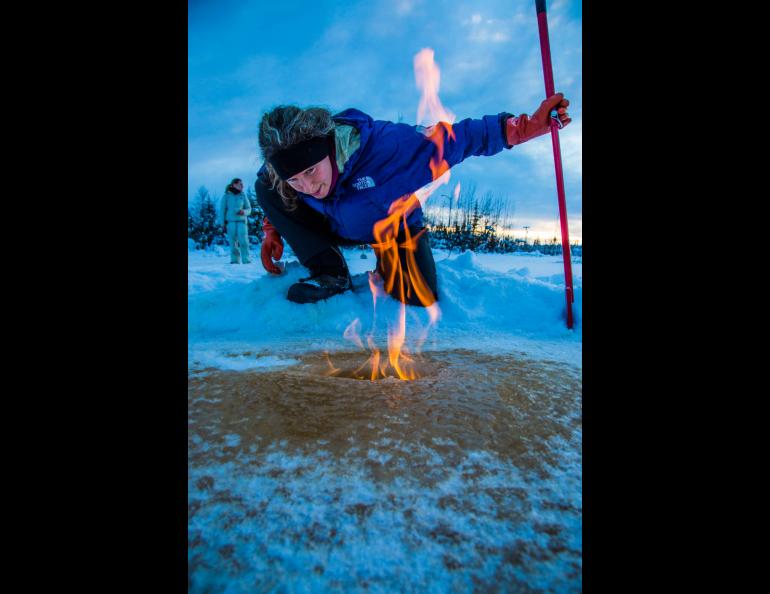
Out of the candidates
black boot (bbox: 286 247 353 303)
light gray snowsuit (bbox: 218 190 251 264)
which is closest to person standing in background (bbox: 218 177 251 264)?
light gray snowsuit (bbox: 218 190 251 264)

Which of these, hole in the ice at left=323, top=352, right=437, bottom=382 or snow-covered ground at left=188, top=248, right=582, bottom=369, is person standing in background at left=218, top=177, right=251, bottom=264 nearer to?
snow-covered ground at left=188, top=248, right=582, bottom=369

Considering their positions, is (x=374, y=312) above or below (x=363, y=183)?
below

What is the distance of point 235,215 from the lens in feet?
23.2

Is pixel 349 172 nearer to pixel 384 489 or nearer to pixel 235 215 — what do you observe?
pixel 384 489

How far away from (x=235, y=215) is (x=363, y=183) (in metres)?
5.44

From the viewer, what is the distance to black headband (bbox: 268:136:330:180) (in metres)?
2.31

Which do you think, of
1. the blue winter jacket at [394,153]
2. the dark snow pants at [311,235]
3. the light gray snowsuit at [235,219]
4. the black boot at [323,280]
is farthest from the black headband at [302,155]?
the light gray snowsuit at [235,219]

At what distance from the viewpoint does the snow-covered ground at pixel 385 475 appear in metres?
0.60

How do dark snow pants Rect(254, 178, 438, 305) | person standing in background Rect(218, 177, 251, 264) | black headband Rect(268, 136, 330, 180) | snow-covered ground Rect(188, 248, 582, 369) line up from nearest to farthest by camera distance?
snow-covered ground Rect(188, 248, 582, 369) → black headband Rect(268, 136, 330, 180) → dark snow pants Rect(254, 178, 438, 305) → person standing in background Rect(218, 177, 251, 264)

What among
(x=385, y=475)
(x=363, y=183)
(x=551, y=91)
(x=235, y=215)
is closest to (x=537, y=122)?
(x=551, y=91)

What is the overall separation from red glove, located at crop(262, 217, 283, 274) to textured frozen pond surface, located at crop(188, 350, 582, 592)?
2.14 meters
